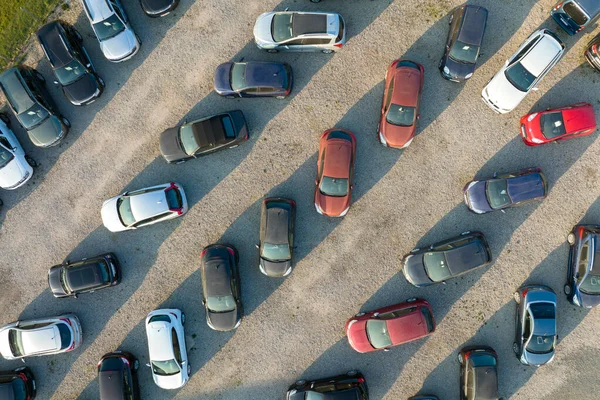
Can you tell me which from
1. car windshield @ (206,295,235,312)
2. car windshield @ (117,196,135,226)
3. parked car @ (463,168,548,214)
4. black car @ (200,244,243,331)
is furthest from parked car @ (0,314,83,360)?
parked car @ (463,168,548,214)

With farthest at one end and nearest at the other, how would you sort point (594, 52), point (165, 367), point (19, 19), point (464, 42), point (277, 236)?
point (19, 19) → point (165, 367) → point (277, 236) → point (594, 52) → point (464, 42)

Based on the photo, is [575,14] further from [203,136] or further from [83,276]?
[83,276]

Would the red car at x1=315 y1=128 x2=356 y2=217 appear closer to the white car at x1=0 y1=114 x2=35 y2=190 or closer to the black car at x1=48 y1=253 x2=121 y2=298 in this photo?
the black car at x1=48 y1=253 x2=121 y2=298

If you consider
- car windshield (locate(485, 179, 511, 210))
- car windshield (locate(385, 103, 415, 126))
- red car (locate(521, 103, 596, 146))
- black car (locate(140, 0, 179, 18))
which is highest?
black car (locate(140, 0, 179, 18))

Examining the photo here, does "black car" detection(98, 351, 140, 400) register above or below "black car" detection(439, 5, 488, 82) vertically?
below

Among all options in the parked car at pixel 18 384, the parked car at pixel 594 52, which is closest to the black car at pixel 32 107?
the parked car at pixel 18 384

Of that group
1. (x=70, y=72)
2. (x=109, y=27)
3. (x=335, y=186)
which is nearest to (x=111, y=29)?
(x=109, y=27)

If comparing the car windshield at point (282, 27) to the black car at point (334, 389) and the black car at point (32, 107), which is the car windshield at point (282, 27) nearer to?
the black car at point (32, 107)
